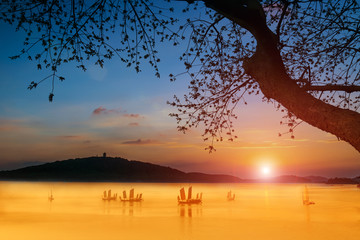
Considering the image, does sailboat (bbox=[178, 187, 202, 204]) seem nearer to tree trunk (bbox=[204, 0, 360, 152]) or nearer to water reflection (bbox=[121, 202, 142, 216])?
water reflection (bbox=[121, 202, 142, 216])

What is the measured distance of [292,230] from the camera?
4778 cm

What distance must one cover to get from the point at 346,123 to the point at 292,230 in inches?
1816

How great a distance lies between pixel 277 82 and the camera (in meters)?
5.70

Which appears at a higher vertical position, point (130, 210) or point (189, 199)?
point (189, 199)

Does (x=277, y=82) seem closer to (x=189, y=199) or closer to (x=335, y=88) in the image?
(x=335, y=88)

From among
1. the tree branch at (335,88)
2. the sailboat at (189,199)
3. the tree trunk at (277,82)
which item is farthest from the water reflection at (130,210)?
the tree trunk at (277,82)

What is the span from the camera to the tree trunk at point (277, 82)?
16.7ft

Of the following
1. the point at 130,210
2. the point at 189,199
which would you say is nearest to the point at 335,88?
the point at 130,210

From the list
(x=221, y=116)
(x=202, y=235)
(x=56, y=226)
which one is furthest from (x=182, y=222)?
(x=221, y=116)

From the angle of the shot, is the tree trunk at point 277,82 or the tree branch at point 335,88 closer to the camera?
the tree trunk at point 277,82

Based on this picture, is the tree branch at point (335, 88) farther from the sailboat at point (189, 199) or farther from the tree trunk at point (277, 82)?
the sailboat at point (189, 199)

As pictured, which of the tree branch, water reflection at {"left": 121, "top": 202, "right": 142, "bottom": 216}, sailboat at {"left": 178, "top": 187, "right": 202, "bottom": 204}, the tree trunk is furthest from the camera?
sailboat at {"left": 178, "top": 187, "right": 202, "bottom": 204}

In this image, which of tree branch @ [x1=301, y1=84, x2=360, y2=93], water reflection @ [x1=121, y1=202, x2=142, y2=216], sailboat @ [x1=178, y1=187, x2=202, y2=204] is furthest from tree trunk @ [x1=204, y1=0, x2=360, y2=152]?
sailboat @ [x1=178, y1=187, x2=202, y2=204]

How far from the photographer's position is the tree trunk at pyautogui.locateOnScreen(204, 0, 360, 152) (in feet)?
16.7
